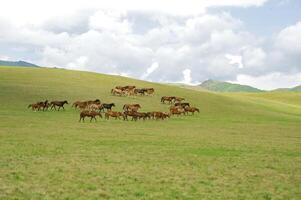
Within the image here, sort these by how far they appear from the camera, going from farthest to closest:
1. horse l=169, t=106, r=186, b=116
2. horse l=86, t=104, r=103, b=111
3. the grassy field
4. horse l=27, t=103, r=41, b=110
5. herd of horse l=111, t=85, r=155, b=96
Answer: herd of horse l=111, t=85, r=155, b=96
horse l=169, t=106, r=186, b=116
horse l=86, t=104, r=103, b=111
horse l=27, t=103, r=41, b=110
the grassy field

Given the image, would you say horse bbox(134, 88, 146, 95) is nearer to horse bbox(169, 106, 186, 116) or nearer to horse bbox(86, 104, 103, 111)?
horse bbox(169, 106, 186, 116)

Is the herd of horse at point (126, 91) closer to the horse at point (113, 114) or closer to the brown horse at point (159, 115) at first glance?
the brown horse at point (159, 115)

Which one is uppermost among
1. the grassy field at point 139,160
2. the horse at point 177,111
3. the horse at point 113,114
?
the horse at point 177,111

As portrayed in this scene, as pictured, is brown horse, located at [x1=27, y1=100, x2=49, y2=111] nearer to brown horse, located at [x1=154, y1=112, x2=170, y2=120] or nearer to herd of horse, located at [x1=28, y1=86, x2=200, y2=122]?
herd of horse, located at [x1=28, y1=86, x2=200, y2=122]

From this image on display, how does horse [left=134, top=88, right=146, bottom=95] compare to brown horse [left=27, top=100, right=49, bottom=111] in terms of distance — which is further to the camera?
horse [left=134, top=88, right=146, bottom=95]

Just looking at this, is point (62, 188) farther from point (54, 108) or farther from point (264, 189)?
point (54, 108)

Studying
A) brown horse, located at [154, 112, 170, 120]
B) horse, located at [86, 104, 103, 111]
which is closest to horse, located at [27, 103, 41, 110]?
horse, located at [86, 104, 103, 111]

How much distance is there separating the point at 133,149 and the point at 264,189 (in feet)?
33.8

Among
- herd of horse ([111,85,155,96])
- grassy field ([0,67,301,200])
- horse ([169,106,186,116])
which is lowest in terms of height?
grassy field ([0,67,301,200])

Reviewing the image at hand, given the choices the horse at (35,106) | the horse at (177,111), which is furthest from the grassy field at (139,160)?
the horse at (177,111)

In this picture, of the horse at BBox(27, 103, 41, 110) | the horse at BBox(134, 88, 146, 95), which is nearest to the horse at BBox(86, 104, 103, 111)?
the horse at BBox(27, 103, 41, 110)

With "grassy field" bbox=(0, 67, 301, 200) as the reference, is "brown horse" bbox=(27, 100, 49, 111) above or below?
above

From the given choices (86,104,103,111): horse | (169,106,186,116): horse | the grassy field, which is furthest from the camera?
(169,106,186,116): horse

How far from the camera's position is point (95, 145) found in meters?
26.8
